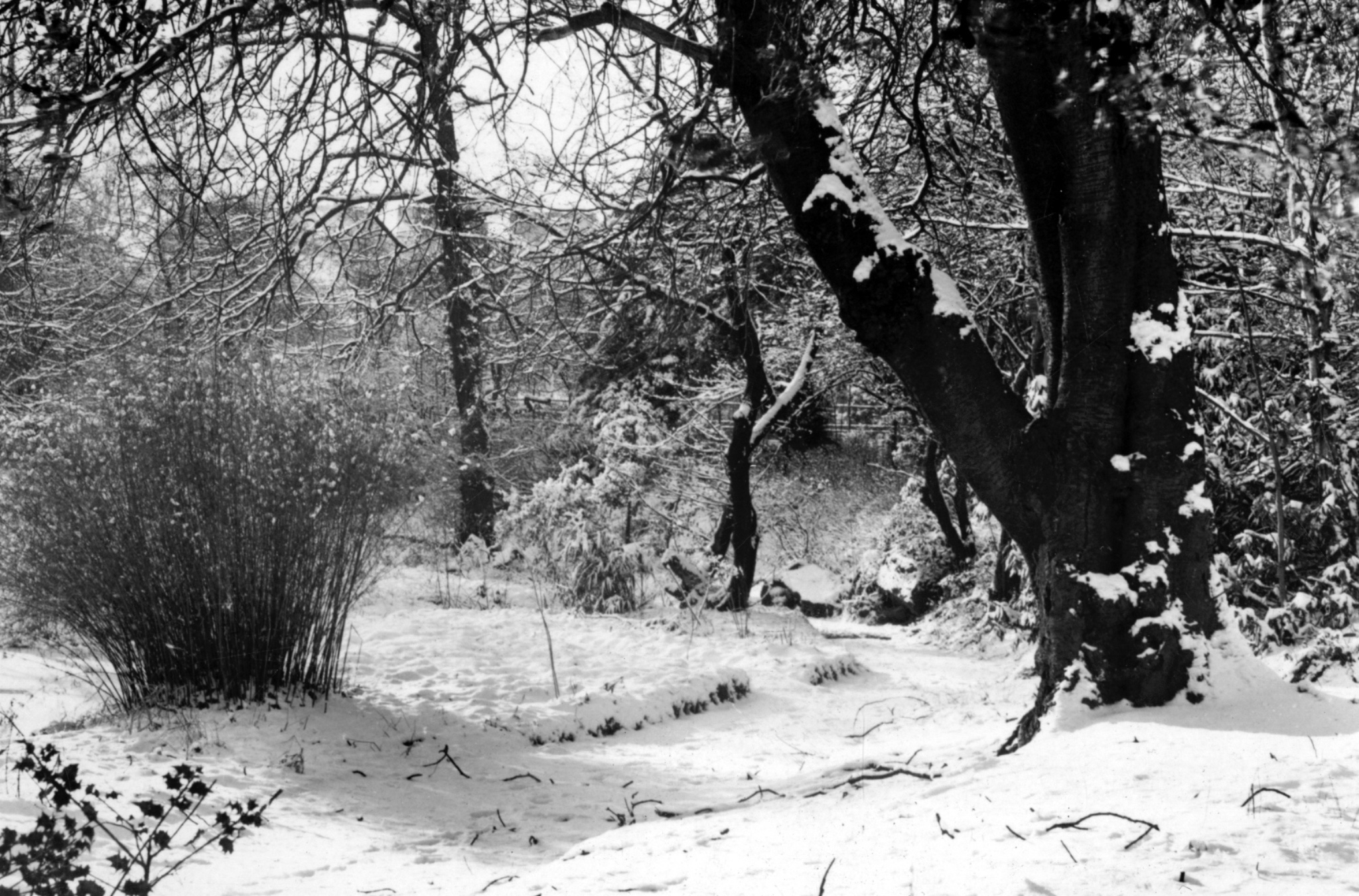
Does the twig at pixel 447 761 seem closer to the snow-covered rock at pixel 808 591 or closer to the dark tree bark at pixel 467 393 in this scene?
the dark tree bark at pixel 467 393

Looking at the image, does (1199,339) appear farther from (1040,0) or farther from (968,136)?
(1040,0)

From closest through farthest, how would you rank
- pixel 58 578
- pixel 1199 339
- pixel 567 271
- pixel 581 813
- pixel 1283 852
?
pixel 1283 852 < pixel 581 813 < pixel 58 578 < pixel 1199 339 < pixel 567 271

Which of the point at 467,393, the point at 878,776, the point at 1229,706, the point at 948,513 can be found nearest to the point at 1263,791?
the point at 1229,706

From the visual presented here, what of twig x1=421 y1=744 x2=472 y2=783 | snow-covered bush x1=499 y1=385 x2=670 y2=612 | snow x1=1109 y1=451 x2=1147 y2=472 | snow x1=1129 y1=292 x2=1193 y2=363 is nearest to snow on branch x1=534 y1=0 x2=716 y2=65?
snow x1=1129 y1=292 x2=1193 y2=363

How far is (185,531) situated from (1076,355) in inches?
191

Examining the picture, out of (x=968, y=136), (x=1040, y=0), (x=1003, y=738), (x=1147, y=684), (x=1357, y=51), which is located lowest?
(x=1003, y=738)

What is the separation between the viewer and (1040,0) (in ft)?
8.16

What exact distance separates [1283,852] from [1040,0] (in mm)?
2309

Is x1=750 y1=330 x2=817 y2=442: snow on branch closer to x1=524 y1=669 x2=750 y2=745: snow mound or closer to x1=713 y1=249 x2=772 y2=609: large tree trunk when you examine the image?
x1=713 y1=249 x2=772 y2=609: large tree trunk

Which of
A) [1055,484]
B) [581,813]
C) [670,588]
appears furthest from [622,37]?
[670,588]

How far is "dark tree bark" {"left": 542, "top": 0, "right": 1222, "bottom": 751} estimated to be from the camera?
4137mm

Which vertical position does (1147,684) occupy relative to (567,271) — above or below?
below

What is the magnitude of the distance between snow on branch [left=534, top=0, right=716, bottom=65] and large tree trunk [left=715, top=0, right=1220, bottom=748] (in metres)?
0.21

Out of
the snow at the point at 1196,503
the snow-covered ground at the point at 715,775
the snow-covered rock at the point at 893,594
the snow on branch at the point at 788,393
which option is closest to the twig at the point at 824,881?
the snow-covered ground at the point at 715,775
